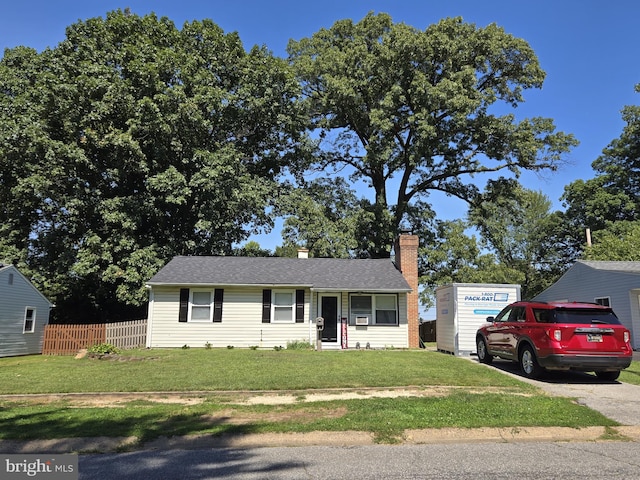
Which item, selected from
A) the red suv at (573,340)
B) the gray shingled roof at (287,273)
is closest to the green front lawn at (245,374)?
the red suv at (573,340)

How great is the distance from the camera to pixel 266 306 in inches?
796

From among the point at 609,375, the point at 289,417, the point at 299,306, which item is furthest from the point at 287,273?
the point at 289,417

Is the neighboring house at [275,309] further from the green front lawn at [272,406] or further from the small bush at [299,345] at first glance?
the green front lawn at [272,406]

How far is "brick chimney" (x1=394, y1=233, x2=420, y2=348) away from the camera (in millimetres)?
20469

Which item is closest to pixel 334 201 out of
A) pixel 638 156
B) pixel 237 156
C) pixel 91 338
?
pixel 237 156

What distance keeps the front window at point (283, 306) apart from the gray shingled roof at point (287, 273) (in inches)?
25.0

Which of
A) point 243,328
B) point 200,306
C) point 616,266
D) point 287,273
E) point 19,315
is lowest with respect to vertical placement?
point 243,328

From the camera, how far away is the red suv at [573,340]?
10.1 metres

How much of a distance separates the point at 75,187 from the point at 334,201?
1503 cm

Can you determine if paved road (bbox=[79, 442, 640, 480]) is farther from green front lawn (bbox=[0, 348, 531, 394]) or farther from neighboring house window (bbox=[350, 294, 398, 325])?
neighboring house window (bbox=[350, 294, 398, 325])

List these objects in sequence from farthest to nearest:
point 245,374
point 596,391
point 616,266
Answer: point 616,266 → point 245,374 → point 596,391

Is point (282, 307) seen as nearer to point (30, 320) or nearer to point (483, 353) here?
point (483, 353)

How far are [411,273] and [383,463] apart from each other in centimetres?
1666

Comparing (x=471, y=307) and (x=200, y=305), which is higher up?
(x=200, y=305)
